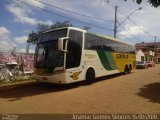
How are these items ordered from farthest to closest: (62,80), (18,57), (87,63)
A: (18,57), (87,63), (62,80)

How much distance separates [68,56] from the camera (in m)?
12.9

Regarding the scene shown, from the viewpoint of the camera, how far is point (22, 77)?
1945 cm

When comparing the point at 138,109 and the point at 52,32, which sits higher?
the point at 52,32

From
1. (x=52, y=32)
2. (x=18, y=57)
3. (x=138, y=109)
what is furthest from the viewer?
(x=18, y=57)

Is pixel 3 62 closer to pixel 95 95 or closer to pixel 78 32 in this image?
pixel 78 32

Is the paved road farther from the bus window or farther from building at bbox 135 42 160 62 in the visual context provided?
building at bbox 135 42 160 62

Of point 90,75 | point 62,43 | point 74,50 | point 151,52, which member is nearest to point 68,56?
point 74,50

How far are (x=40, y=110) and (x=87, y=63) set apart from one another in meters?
6.58

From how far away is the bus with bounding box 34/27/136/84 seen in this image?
41.9ft

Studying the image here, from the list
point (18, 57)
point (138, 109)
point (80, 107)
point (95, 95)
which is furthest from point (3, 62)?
point (138, 109)

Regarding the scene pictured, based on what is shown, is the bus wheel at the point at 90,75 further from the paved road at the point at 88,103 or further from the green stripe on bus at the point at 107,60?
the paved road at the point at 88,103

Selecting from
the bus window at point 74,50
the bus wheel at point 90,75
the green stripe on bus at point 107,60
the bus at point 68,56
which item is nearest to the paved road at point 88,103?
the bus at point 68,56

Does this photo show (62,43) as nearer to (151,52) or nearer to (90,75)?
(90,75)

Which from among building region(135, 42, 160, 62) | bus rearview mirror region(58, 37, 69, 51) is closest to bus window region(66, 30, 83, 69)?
bus rearview mirror region(58, 37, 69, 51)
